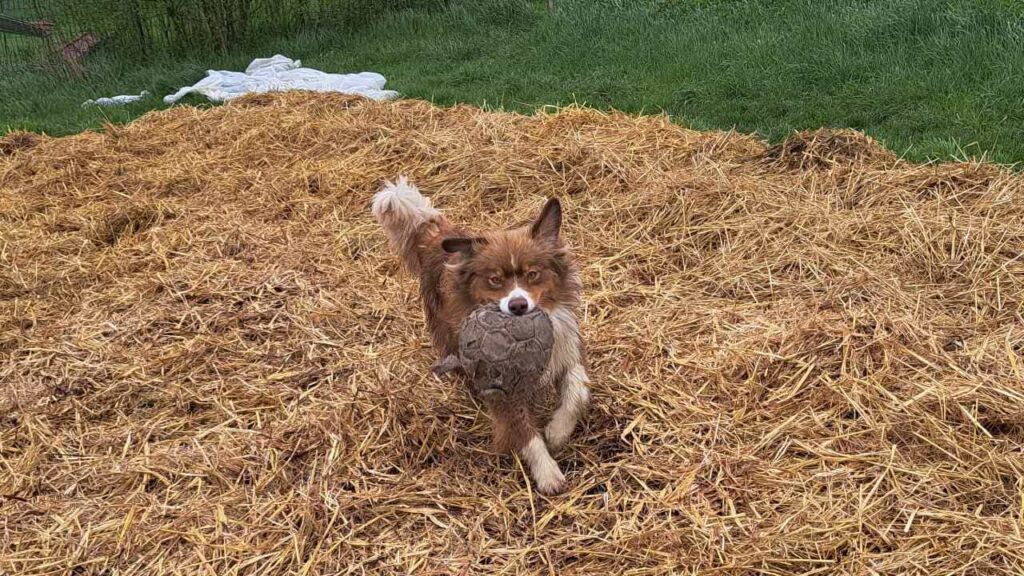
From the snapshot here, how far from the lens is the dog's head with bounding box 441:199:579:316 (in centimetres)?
319

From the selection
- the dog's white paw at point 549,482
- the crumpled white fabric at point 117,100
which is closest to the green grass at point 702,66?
the crumpled white fabric at point 117,100

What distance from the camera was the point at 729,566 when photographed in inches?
104

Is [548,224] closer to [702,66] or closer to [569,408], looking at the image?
[569,408]

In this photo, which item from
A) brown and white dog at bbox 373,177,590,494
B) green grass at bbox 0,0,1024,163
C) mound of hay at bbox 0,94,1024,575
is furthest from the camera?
green grass at bbox 0,0,1024,163

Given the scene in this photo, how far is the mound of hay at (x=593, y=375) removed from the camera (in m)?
2.88

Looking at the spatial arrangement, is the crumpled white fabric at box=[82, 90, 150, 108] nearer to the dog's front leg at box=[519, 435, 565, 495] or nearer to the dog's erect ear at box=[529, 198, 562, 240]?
the dog's erect ear at box=[529, 198, 562, 240]

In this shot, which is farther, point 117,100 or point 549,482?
point 117,100

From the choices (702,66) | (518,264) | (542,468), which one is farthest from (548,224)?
(702,66)

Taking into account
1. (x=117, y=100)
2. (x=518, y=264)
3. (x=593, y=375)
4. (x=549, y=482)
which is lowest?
(x=117, y=100)

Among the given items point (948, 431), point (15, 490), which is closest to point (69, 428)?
point (15, 490)

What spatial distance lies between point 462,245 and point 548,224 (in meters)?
0.38

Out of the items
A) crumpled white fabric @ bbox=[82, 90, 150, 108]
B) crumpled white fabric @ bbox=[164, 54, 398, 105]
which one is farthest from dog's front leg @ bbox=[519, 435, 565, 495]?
crumpled white fabric @ bbox=[82, 90, 150, 108]

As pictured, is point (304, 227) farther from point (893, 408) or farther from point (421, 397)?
point (893, 408)

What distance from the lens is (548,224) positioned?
335cm
